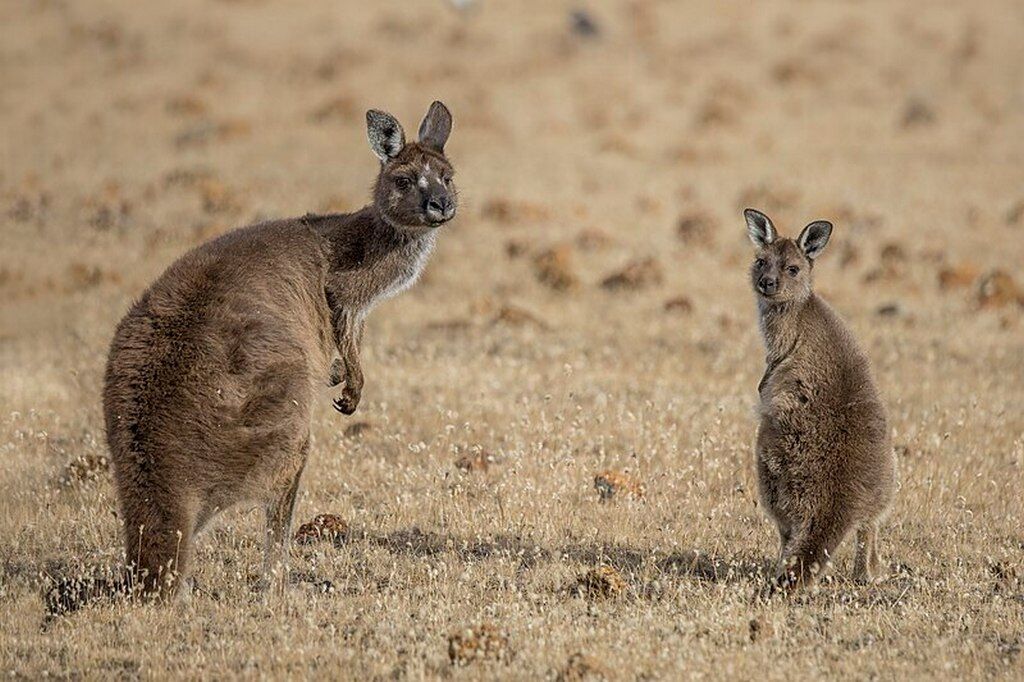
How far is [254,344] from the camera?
→ 743 centimetres

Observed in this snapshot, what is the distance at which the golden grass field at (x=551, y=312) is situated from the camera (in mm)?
7246

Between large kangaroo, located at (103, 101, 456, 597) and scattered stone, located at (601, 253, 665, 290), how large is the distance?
8.95m

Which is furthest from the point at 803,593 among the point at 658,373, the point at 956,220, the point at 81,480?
the point at 956,220

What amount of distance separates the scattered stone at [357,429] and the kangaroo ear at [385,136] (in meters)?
2.79

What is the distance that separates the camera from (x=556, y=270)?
1741 cm

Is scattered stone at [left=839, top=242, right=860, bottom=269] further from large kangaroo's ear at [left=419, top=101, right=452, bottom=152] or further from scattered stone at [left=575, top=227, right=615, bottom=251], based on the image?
large kangaroo's ear at [left=419, top=101, right=452, bottom=152]

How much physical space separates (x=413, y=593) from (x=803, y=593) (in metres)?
2.18

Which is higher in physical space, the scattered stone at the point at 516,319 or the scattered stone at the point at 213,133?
the scattered stone at the point at 213,133

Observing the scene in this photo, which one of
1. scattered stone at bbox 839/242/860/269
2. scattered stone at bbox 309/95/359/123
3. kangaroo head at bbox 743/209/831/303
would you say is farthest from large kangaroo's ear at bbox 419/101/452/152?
scattered stone at bbox 309/95/359/123

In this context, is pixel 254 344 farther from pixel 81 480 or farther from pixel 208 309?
pixel 81 480

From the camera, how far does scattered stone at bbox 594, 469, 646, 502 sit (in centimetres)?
980

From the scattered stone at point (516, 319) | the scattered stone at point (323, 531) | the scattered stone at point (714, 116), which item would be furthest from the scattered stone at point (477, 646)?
the scattered stone at point (714, 116)

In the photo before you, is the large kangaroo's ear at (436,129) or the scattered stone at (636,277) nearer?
the large kangaroo's ear at (436,129)

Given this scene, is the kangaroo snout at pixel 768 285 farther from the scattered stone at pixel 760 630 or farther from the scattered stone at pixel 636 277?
the scattered stone at pixel 636 277
